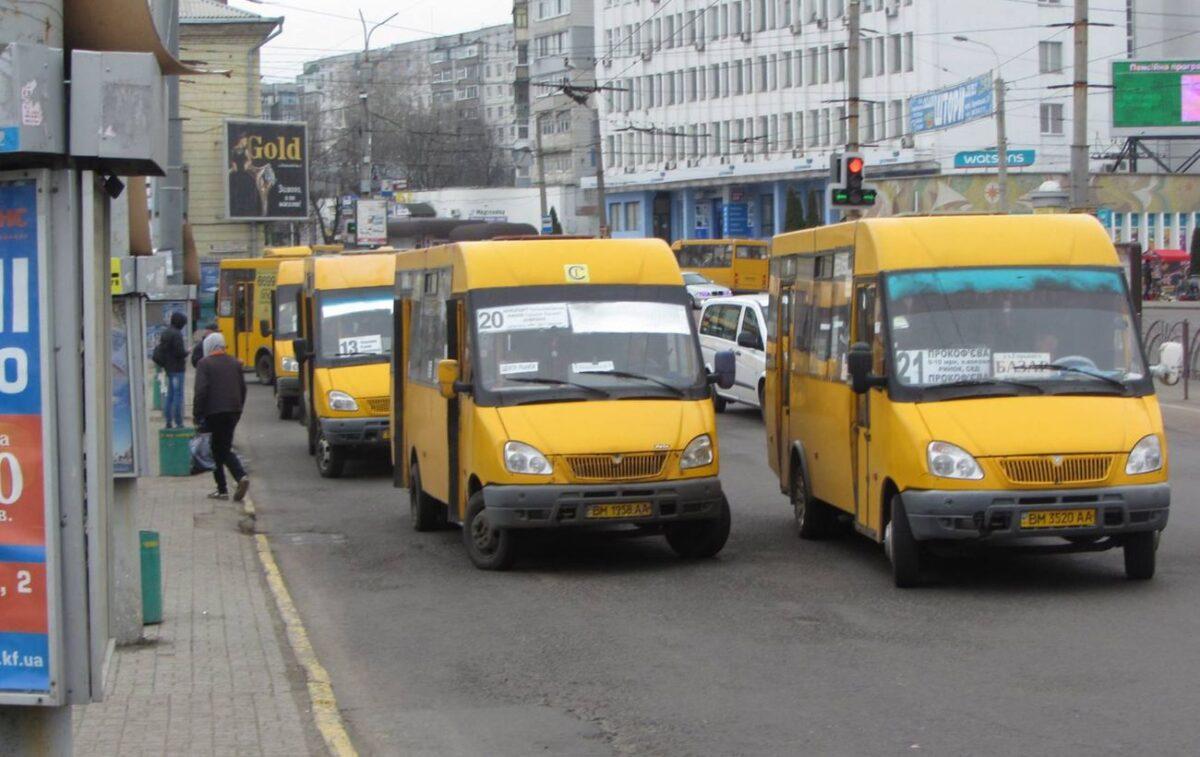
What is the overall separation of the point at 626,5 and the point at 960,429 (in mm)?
85154

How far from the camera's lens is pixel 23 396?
509 cm

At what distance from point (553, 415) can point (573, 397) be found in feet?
0.78

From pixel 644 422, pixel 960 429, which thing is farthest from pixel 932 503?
pixel 644 422

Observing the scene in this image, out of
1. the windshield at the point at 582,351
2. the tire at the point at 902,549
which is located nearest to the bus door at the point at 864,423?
the tire at the point at 902,549

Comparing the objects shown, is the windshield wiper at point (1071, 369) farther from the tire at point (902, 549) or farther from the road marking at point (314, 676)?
the road marking at point (314, 676)

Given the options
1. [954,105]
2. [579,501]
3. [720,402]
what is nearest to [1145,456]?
[579,501]

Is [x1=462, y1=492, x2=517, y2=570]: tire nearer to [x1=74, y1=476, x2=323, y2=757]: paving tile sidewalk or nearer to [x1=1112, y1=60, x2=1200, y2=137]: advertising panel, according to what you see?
[x1=74, y1=476, x2=323, y2=757]: paving tile sidewalk

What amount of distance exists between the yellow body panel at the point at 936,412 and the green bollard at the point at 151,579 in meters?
4.70

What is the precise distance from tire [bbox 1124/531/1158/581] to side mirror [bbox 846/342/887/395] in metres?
1.90

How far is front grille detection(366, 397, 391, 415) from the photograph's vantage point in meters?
20.9

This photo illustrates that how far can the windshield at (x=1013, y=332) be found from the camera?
38.0 feet

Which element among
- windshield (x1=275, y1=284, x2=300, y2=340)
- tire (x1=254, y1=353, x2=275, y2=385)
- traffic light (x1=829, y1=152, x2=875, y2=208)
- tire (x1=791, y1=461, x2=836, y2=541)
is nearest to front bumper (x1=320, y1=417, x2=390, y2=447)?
tire (x1=791, y1=461, x2=836, y2=541)

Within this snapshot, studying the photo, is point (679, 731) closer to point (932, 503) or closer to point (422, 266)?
point (932, 503)

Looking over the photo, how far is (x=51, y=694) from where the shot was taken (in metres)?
5.24
